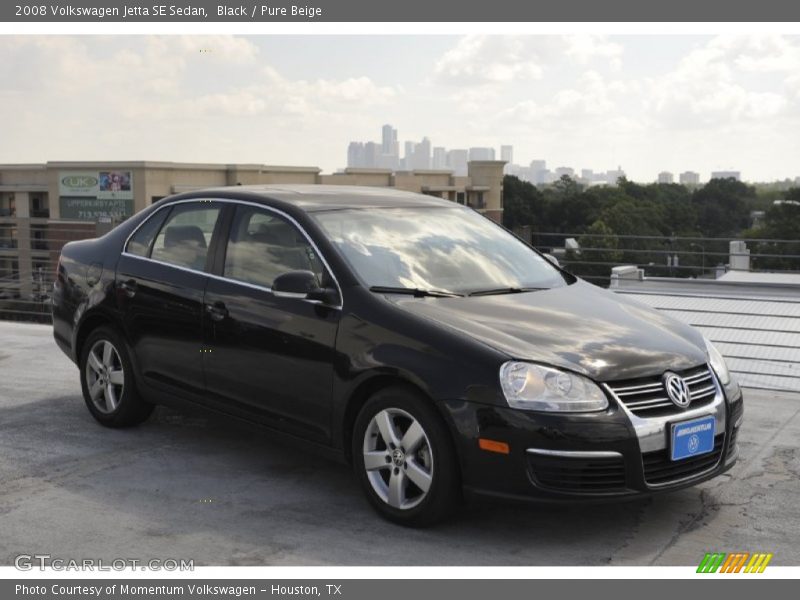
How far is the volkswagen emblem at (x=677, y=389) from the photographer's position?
5.11m

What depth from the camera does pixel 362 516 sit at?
5.43m

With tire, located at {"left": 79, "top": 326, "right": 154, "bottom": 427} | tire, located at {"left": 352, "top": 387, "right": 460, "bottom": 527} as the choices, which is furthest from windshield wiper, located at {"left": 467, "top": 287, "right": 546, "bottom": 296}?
tire, located at {"left": 79, "top": 326, "right": 154, "bottom": 427}

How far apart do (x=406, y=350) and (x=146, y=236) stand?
2.55 metres

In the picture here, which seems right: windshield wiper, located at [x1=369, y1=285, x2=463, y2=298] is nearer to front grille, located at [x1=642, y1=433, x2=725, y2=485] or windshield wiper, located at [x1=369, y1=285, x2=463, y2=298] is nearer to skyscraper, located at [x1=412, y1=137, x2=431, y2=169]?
front grille, located at [x1=642, y1=433, x2=725, y2=485]

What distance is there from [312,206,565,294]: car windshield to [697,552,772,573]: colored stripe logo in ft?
5.88

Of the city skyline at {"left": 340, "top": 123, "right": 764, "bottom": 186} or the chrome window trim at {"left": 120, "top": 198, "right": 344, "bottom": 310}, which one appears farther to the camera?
the city skyline at {"left": 340, "top": 123, "right": 764, "bottom": 186}

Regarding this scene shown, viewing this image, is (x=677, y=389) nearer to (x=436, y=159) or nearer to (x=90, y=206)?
(x=90, y=206)

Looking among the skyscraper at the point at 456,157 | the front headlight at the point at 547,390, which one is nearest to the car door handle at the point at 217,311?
→ the front headlight at the point at 547,390

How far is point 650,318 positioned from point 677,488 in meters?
1.13

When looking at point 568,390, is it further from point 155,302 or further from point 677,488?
point 155,302

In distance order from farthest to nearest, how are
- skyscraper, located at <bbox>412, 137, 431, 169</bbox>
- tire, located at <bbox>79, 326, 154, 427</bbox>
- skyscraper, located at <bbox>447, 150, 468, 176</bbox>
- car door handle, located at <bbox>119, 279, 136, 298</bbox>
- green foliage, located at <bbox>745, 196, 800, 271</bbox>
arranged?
skyscraper, located at <bbox>412, 137, 431, 169</bbox> → skyscraper, located at <bbox>447, 150, 468, 176</bbox> → green foliage, located at <bbox>745, 196, 800, 271</bbox> → tire, located at <bbox>79, 326, 154, 427</bbox> → car door handle, located at <bbox>119, 279, 136, 298</bbox>

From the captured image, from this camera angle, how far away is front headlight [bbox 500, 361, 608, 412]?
16.0ft
